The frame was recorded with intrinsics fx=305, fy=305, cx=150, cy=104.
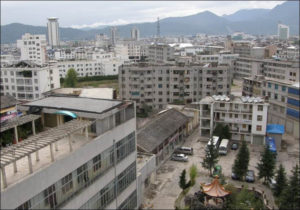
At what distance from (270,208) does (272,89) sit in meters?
17.0

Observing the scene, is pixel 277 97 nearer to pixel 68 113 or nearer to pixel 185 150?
pixel 185 150

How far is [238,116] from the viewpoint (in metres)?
27.0

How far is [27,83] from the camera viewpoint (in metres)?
37.4

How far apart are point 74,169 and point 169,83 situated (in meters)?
30.0

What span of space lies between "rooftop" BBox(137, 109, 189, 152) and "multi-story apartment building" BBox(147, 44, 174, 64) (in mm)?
39156

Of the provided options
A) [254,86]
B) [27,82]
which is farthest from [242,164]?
[27,82]

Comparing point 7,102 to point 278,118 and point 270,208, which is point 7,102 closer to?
point 270,208

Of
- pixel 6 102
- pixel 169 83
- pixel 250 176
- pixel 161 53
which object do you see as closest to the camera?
pixel 250 176

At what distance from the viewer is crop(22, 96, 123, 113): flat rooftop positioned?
38.7ft

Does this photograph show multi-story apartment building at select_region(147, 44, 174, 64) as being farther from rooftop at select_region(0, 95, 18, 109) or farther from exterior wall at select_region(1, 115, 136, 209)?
exterior wall at select_region(1, 115, 136, 209)

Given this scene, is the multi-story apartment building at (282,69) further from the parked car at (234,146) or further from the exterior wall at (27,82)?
the exterior wall at (27,82)

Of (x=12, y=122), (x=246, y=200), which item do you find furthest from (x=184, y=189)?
(x=12, y=122)

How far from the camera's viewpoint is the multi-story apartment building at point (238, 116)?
86.2ft

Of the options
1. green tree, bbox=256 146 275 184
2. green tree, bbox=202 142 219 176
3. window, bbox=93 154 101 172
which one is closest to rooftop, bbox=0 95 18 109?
green tree, bbox=202 142 219 176
